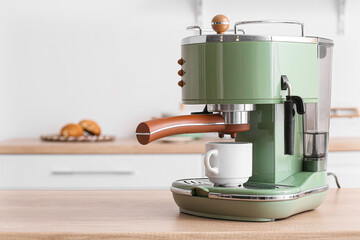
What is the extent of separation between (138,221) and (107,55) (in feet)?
7.55

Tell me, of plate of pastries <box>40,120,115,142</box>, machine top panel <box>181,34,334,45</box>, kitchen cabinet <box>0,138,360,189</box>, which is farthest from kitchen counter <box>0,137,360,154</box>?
machine top panel <box>181,34,334,45</box>

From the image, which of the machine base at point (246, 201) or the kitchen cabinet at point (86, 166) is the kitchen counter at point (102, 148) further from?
the machine base at point (246, 201)

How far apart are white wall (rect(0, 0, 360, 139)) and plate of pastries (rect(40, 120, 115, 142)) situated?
0.23 meters

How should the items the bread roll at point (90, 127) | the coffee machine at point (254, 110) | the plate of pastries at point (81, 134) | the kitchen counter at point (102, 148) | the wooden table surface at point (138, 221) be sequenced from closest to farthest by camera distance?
the wooden table surface at point (138, 221), the coffee machine at point (254, 110), the kitchen counter at point (102, 148), the plate of pastries at point (81, 134), the bread roll at point (90, 127)

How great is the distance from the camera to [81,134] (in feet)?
10.0

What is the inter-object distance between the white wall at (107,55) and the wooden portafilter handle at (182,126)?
83.6 inches

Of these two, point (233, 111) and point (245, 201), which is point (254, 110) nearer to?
point (233, 111)

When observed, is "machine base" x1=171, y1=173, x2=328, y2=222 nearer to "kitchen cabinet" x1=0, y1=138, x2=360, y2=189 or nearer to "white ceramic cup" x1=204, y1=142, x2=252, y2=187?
"white ceramic cup" x1=204, y1=142, x2=252, y2=187

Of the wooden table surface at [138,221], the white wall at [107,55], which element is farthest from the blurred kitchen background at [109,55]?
the wooden table surface at [138,221]

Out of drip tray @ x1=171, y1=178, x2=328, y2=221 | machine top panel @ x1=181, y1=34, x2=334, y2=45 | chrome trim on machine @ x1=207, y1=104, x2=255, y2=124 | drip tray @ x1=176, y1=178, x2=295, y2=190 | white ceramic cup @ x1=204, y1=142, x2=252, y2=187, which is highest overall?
machine top panel @ x1=181, y1=34, x2=334, y2=45

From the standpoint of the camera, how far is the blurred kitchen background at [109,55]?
334 cm

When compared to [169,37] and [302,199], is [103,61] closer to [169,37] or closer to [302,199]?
[169,37]

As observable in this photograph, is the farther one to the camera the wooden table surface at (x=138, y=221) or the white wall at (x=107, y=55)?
the white wall at (x=107, y=55)

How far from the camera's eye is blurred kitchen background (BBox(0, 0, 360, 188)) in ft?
11.0
